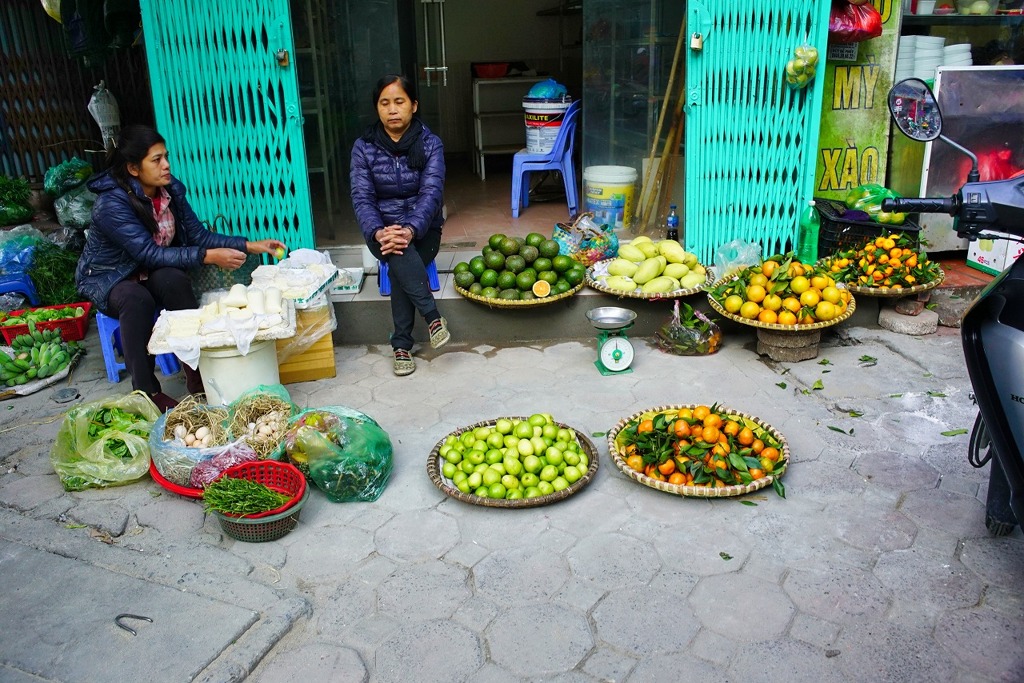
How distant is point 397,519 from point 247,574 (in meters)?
0.64

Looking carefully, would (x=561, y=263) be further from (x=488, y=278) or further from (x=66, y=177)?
(x=66, y=177)

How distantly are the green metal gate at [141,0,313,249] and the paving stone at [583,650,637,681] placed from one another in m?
3.68

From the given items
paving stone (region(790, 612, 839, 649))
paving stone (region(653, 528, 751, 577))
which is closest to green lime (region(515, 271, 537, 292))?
paving stone (region(653, 528, 751, 577))

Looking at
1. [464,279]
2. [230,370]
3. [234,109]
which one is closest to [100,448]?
[230,370]

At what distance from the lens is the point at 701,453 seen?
3.56 meters

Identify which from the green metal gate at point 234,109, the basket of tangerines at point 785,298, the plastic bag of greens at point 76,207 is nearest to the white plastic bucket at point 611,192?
the basket of tangerines at point 785,298

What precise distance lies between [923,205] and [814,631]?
1452 millimetres

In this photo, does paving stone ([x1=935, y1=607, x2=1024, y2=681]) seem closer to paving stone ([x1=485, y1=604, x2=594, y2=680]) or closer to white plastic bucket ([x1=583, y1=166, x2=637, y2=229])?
paving stone ([x1=485, y1=604, x2=594, y2=680])

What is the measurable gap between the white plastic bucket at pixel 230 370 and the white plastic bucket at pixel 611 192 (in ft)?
10.3

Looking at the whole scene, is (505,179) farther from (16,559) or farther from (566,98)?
(16,559)

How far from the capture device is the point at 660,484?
11.4ft

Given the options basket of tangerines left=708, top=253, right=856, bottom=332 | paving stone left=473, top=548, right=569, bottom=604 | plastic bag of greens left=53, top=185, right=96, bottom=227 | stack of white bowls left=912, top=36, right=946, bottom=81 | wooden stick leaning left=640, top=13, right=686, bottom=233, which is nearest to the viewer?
paving stone left=473, top=548, right=569, bottom=604

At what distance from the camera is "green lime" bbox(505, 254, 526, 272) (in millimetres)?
5270

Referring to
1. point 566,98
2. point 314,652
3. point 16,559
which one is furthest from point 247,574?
point 566,98
